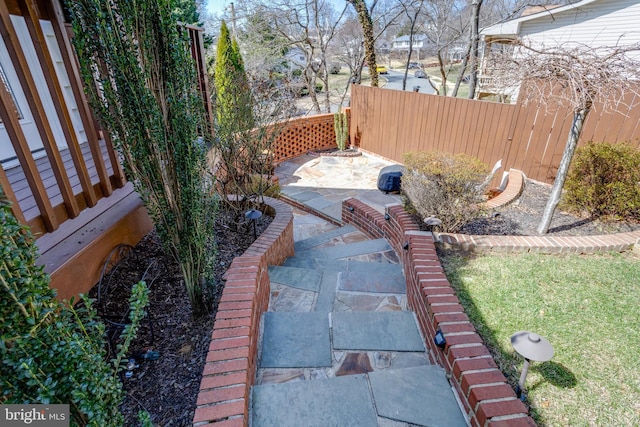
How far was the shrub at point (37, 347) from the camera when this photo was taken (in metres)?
1.06

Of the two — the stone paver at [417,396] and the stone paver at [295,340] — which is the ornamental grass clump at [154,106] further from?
the stone paver at [417,396]

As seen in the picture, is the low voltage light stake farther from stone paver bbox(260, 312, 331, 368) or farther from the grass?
stone paver bbox(260, 312, 331, 368)

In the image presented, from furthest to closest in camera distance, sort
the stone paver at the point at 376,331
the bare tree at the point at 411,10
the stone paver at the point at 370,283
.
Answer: the bare tree at the point at 411,10
the stone paver at the point at 370,283
the stone paver at the point at 376,331

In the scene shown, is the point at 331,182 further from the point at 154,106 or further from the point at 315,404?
the point at 315,404

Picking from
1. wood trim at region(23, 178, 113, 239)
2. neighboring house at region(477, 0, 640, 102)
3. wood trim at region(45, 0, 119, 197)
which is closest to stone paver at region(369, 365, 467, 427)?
wood trim at region(23, 178, 113, 239)

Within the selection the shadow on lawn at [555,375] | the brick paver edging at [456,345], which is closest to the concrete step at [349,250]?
the brick paver edging at [456,345]

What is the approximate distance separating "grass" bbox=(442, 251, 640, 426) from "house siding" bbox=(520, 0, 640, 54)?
851 cm

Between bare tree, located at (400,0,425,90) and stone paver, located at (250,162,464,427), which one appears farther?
bare tree, located at (400,0,425,90)

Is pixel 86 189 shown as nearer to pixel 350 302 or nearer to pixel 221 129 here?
pixel 221 129

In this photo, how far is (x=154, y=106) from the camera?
6.56 ft

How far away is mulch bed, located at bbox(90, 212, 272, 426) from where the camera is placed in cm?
190

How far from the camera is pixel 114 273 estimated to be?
2.65 meters

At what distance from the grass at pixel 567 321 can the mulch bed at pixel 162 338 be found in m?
2.02

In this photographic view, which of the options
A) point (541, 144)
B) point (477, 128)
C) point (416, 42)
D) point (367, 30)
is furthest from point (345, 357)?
point (416, 42)
